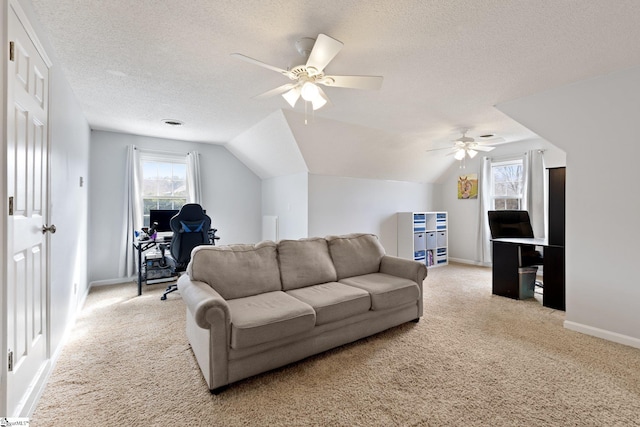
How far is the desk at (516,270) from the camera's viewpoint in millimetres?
3416

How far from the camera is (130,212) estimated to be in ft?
Answer: 15.3

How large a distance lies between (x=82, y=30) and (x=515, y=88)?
12.5ft

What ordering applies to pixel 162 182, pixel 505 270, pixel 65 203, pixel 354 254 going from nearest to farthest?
pixel 65 203 < pixel 354 254 < pixel 505 270 < pixel 162 182

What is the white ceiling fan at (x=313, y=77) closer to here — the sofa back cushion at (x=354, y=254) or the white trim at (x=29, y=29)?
the white trim at (x=29, y=29)

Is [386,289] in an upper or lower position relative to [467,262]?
upper

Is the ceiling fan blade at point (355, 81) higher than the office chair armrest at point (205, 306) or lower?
higher

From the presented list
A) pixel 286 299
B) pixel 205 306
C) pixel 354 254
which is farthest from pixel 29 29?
pixel 354 254

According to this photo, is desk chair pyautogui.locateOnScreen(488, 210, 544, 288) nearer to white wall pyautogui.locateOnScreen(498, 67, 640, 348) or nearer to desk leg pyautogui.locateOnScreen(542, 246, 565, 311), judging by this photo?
desk leg pyautogui.locateOnScreen(542, 246, 565, 311)

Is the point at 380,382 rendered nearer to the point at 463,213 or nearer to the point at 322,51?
the point at 322,51

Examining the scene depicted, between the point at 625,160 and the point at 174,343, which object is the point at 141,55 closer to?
the point at 174,343

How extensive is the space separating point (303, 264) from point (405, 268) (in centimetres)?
111

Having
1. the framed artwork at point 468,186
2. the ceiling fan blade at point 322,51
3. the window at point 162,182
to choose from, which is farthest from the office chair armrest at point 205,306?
the framed artwork at point 468,186

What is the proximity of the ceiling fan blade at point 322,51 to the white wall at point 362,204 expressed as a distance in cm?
283

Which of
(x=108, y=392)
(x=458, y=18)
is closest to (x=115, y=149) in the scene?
(x=108, y=392)
